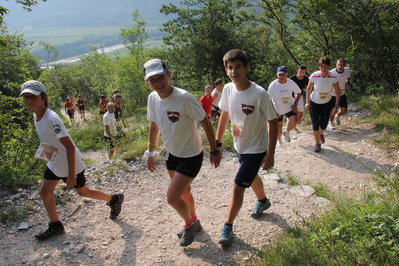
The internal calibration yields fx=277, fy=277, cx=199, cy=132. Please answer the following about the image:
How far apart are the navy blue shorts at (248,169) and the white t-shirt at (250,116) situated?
57 millimetres

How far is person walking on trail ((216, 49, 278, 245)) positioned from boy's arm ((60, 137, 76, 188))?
5.96ft

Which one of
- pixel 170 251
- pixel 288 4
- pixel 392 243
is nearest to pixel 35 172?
pixel 170 251

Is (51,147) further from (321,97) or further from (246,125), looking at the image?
(321,97)

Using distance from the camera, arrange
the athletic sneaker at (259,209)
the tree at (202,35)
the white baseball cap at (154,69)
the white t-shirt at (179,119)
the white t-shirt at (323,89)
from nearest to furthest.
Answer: the white baseball cap at (154,69), the white t-shirt at (179,119), the athletic sneaker at (259,209), the white t-shirt at (323,89), the tree at (202,35)

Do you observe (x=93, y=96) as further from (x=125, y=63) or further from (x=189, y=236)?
(x=189, y=236)

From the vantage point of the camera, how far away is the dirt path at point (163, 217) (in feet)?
10.3

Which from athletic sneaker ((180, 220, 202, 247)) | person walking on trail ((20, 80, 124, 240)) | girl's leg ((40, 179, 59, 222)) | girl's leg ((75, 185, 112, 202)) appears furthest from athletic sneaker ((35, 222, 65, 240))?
athletic sneaker ((180, 220, 202, 247))

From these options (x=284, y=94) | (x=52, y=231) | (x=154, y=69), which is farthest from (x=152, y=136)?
(x=284, y=94)

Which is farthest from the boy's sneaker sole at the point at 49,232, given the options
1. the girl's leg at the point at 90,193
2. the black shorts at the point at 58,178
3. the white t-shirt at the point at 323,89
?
the white t-shirt at the point at 323,89

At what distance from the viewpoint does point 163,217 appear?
4.07m

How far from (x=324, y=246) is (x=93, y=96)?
43.4 m

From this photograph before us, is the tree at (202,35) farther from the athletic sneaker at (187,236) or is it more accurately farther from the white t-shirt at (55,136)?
the athletic sneaker at (187,236)

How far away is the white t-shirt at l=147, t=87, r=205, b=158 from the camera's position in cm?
284

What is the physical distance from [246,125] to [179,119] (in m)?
0.77
